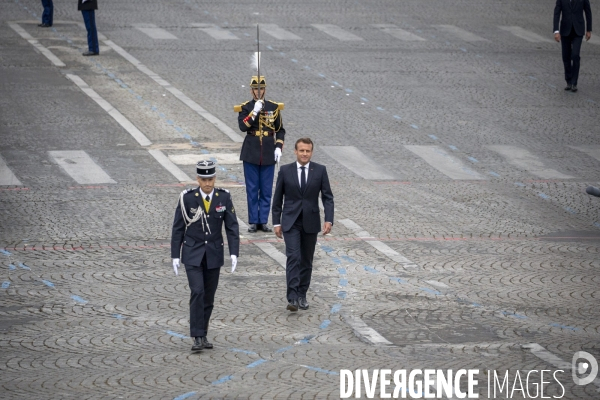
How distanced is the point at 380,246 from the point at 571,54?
42.8 feet

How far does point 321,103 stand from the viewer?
24.7 m

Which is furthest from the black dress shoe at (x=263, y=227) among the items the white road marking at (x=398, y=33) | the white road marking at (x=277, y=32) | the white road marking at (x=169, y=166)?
the white road marking at (x=398, y=33)

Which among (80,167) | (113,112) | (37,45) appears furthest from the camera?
(37,45)

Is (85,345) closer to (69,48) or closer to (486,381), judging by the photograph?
(486,381)

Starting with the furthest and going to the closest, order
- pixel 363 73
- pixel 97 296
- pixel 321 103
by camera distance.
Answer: pixel 363 73, pixel 321 103, pixel 97 296

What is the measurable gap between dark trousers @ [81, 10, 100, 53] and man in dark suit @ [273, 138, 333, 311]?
16.9 m

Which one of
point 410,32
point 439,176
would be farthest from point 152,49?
point 439,176

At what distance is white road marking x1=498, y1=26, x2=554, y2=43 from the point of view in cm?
3366

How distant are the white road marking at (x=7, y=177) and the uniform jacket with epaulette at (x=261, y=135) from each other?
4.40m

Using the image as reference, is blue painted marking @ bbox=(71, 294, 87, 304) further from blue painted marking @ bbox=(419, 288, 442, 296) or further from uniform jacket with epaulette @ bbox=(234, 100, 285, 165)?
uniform jacket with epaulette @ bbox=(234, 100, 285, 165)

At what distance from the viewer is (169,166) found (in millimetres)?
19641

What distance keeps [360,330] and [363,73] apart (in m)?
17.3

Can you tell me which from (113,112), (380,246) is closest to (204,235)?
(380,246)

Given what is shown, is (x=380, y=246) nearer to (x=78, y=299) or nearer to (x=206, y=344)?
(x=78, y=299)
